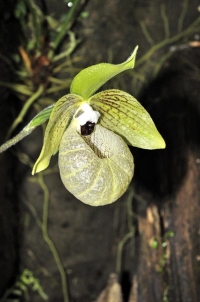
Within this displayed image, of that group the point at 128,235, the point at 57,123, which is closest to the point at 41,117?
the point at 57,123

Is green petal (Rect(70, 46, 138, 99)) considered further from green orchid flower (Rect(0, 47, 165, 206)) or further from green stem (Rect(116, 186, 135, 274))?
green stem (Rect(116, 186, 135, 274))

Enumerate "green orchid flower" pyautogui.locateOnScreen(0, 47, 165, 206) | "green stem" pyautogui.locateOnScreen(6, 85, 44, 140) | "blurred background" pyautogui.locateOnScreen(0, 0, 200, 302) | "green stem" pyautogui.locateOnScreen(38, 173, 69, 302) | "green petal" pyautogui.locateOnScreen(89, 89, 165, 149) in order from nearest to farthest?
"green orchid flower" pyautogui.locateOnScreen(0, 47, 165, 206), "green petal" pyautogui.locateOnScreen(89, 89, 165, 149), "blurred background" pyautogui.locateOnScreen(0, 0, 200, 302), "green stem" pyautogui.locateOnScreen(6, 85, 44, 140), "green stem" pyautogui.locateOnScreen(38, 173, 69, 302)

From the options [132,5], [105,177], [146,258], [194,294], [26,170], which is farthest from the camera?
[132,5]

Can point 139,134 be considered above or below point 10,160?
below

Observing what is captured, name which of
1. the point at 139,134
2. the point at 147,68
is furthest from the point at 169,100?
the point at 139,134

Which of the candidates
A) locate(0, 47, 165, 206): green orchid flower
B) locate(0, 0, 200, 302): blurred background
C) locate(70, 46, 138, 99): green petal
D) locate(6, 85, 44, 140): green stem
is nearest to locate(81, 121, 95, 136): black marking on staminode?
locate(0, 47, 165, 206): green orchid flower

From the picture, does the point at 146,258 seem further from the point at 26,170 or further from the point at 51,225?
the point at 26,170

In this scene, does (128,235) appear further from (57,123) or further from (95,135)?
(57,123)

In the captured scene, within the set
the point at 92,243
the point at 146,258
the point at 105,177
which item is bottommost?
the point at 146,258

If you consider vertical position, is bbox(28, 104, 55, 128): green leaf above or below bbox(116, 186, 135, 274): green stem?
above
